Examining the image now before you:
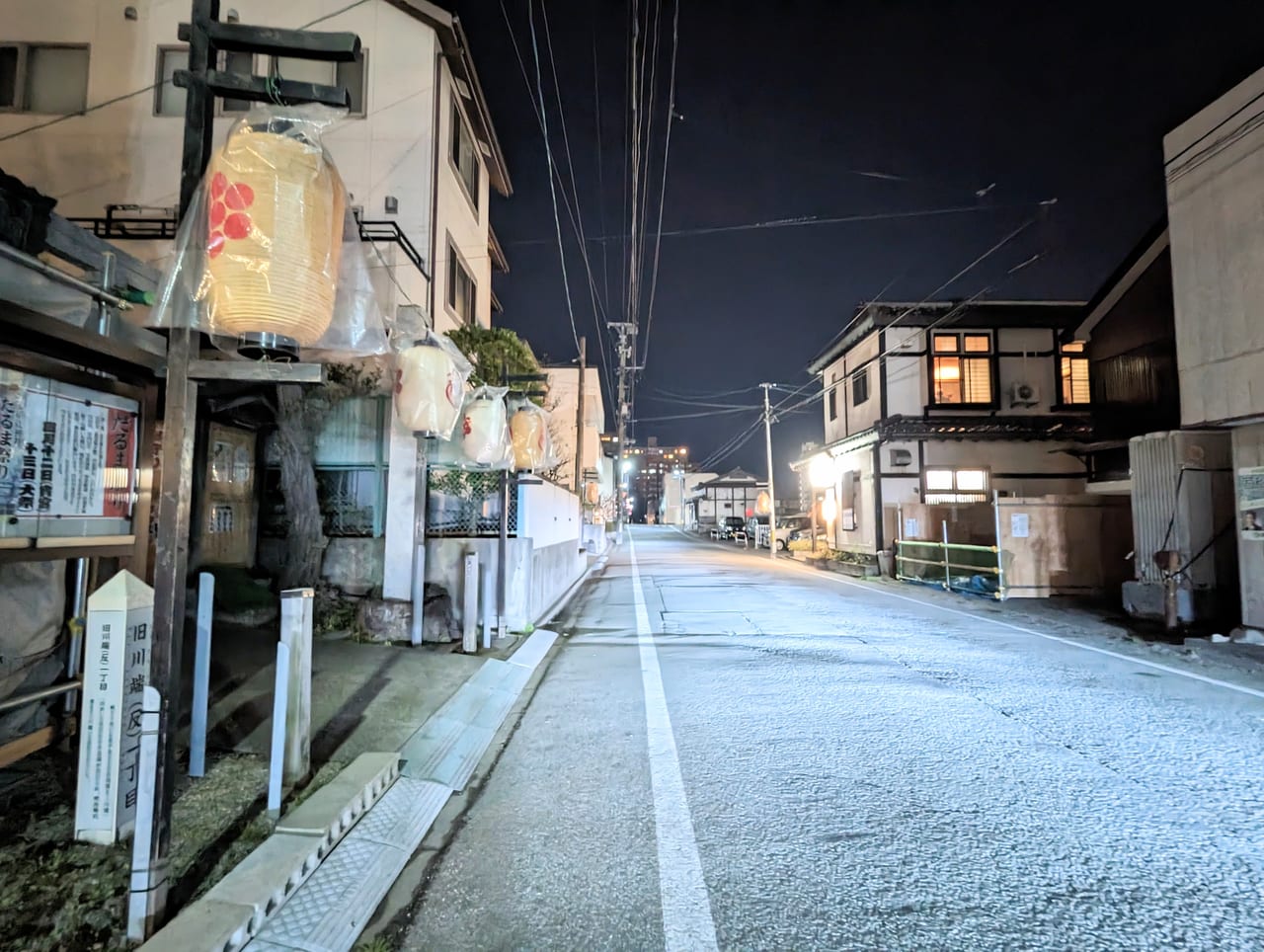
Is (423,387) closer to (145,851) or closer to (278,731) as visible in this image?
(278,731)

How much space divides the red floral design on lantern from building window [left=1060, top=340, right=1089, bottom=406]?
85.0ft

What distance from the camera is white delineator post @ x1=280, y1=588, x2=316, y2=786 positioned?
3.82m

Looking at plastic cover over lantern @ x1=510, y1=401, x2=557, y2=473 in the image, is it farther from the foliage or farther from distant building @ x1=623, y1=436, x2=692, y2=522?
distant building @ x1=623, y1=436, x2=692, y2=522

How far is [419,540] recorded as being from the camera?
338 inches

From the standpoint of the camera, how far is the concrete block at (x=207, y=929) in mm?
2301

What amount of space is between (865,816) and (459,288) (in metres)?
14.1

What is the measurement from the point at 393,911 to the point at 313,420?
764 cm

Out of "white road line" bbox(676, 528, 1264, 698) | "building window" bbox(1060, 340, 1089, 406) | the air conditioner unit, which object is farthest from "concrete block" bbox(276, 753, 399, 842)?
"building window" bbox(1060, 340, 1089, 406)

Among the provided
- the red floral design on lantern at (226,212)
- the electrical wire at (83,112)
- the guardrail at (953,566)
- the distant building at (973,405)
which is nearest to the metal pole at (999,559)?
the guardrail at (953,566)

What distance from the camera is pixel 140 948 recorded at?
2.31 metres

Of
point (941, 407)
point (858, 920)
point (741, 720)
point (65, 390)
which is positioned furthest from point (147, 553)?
point (941, 407)

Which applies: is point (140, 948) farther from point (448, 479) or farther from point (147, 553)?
point (448, 479)

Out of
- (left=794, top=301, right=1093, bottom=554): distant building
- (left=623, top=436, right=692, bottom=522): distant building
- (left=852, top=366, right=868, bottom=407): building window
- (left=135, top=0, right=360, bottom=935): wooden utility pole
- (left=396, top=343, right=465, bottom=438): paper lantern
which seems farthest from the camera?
(left=623, top=436, right=692, bottom=522): distant building

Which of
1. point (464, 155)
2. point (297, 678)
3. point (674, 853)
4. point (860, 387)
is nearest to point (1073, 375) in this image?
point (860, 387)
